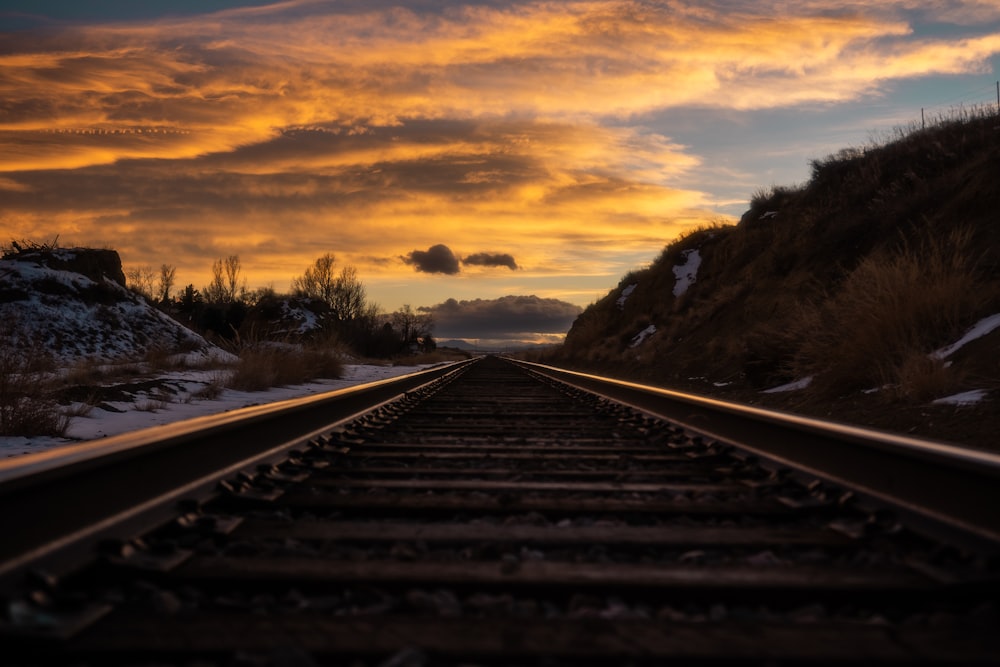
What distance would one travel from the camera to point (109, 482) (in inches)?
107

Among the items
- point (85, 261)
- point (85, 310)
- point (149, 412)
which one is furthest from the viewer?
point (85, 261)

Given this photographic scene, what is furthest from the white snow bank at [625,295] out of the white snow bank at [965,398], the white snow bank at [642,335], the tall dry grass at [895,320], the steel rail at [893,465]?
the steel rail at [893,465]

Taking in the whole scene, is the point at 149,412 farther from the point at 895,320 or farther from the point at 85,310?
the point at 85,310

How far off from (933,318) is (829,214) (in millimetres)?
12572

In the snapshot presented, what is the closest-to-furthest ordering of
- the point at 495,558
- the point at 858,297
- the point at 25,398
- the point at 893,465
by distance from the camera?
the point at 495,558 → the point at 893,465 → the point at 25,398 → the point at 858,297

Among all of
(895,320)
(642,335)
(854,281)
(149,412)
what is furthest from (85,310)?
(642,335)

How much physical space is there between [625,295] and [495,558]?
41.3 metres

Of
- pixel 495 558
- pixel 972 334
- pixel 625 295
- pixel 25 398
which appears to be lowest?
pixel 495 558

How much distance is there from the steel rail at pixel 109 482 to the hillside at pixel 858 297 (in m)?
5.23

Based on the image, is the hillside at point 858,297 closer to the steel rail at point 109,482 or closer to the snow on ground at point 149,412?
the steel rail at point 109,482

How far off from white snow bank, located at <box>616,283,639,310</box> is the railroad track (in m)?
37.5

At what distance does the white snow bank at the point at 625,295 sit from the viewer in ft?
136

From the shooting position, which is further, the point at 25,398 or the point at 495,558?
the point at 25,398

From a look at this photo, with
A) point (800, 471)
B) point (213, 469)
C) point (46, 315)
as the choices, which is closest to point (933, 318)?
point (800, 471)
